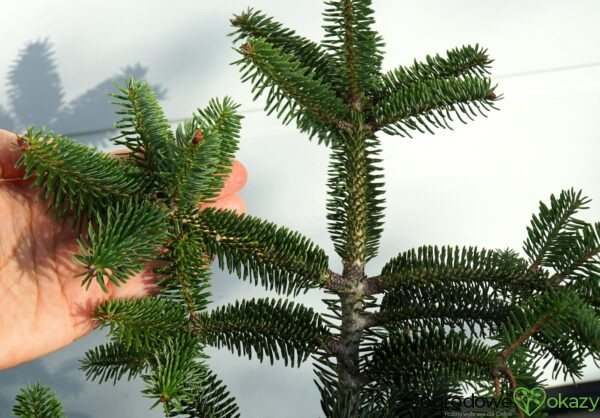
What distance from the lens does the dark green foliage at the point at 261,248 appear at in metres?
0.42

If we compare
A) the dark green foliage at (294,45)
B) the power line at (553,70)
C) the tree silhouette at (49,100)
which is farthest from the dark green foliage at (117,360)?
the power line at (553,70)

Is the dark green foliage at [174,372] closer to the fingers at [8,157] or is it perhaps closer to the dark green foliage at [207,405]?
the dark green foliage at [207,405]

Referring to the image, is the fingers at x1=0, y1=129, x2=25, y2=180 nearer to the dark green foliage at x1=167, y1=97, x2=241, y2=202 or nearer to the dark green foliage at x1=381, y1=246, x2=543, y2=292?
the dark green foliage at x1=167, y1=97, x2=241, y2=202

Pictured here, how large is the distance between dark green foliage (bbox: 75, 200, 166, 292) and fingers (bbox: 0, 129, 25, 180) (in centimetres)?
8

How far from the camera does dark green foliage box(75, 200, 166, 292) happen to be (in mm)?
355

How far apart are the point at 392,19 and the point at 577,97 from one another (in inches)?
9.3

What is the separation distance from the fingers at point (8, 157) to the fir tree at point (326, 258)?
0.04 m

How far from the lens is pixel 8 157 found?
446 mm

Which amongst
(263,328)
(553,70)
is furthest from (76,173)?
(553,70)

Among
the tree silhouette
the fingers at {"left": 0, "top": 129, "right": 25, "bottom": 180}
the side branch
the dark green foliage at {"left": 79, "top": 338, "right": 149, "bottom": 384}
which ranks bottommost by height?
the side branch

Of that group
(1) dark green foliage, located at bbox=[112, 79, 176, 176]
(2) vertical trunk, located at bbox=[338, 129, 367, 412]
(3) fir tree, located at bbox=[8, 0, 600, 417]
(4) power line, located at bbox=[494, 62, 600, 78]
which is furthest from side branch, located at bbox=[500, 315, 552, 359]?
(4) power line, located at bbox=[494, 62, 600, 78]

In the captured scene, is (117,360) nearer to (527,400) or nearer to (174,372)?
(174,372)

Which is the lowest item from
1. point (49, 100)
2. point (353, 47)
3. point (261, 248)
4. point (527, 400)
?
point (527, 400)

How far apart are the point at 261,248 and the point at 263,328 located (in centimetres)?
5
